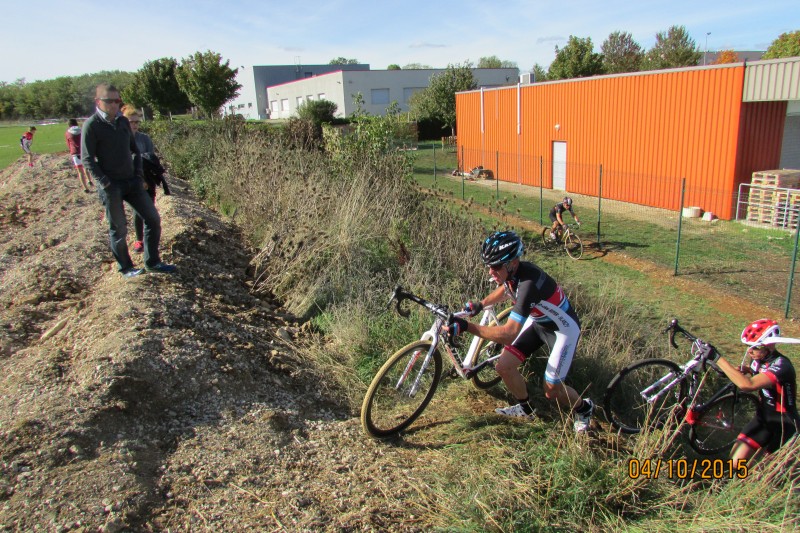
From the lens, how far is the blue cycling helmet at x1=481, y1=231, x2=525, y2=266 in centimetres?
374

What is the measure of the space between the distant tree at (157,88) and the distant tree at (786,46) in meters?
41.9

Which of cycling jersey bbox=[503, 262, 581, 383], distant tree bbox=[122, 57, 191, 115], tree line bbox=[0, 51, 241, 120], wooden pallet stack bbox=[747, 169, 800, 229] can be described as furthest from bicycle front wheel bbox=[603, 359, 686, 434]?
distant tree bbox=[122, 57, 191, 115]

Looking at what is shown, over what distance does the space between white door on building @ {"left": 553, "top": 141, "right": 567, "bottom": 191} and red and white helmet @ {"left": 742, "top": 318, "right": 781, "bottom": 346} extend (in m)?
18.8

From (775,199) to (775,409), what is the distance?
12.9 m

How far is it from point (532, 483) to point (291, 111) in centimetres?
6394

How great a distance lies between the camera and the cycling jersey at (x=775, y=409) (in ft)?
12.1

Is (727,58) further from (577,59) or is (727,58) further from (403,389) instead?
(403,389)

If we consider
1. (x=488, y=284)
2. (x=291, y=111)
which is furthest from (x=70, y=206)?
(x=291, y=111)

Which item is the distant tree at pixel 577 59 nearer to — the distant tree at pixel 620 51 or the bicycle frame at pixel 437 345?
the distant tree at pixel 620 51

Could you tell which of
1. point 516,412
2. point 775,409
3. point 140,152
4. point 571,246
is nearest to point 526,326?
point 516,412

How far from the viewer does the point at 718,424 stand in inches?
171

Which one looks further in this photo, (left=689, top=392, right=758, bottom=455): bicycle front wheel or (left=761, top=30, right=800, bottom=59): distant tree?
(left=761, top=30, right=800, bottom=59): distant tree

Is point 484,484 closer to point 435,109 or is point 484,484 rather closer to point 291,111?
point 435,109
